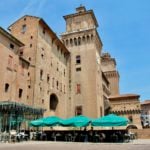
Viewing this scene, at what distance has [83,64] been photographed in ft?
147

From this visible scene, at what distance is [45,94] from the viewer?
116 ft

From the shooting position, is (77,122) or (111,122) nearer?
(111,122)

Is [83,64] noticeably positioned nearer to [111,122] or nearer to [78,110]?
[78,110]

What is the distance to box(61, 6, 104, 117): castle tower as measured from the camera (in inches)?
1671

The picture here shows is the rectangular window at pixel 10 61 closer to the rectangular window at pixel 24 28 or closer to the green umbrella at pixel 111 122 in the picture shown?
the rectangular window at pixel 24 28

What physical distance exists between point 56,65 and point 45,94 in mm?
7436

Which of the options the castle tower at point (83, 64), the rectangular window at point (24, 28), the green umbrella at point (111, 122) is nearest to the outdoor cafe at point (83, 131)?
the green umbrella at point (111, 122)

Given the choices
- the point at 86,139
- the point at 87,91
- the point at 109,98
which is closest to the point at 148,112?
the point at 109,98

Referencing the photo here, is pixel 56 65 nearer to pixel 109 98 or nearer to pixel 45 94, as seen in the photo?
pixel 45 94

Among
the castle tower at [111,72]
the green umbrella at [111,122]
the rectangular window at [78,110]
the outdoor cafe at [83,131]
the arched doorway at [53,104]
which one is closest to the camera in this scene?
→ the green umbrella at [111,122]

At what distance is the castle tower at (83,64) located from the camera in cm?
4244

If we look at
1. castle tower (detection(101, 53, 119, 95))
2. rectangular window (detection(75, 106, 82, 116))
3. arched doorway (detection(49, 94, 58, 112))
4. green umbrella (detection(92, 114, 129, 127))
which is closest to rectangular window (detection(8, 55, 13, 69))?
green umbrella (detection(92, 114, 129, 127))

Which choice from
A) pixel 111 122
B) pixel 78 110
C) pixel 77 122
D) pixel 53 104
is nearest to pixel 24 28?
pixel 53 104

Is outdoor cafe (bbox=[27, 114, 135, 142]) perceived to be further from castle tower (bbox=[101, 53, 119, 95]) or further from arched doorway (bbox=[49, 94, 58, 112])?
castle tower (bbox=[101, 53, 119, 95])
